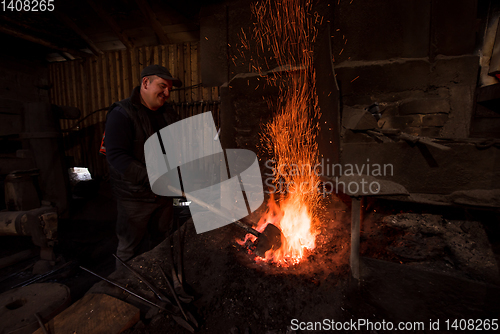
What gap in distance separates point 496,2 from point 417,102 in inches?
116

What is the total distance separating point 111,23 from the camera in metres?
5.54

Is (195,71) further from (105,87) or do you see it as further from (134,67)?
(105,87)

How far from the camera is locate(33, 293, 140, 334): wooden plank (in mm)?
1569

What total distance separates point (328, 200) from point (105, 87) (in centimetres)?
768

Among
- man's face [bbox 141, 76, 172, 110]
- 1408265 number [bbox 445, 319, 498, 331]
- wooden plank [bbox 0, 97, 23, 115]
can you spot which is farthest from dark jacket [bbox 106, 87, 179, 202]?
wooden plank [bbox 0, 97, 23, 115]

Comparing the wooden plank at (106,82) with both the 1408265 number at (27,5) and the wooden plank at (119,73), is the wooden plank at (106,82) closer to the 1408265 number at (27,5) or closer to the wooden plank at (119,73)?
the wooden plank at (119,73)

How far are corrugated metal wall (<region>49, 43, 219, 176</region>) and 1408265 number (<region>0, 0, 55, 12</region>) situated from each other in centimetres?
183

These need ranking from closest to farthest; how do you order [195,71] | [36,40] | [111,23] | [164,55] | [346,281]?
[346,281]
[111,23]
[36,40]
[195,71]
[164,55]

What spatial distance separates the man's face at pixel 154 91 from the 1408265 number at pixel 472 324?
12.1 feet

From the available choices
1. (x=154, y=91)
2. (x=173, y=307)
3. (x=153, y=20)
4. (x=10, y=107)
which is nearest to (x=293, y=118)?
(x=154, y=91)

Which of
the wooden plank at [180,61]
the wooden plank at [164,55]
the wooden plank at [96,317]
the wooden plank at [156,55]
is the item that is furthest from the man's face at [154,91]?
the wooden plank at [156,55]

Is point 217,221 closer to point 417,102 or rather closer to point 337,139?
point 337,139

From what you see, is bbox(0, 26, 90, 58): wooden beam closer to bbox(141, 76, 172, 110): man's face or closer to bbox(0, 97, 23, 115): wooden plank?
bbox(0, 97, 23, 115): wooden plank

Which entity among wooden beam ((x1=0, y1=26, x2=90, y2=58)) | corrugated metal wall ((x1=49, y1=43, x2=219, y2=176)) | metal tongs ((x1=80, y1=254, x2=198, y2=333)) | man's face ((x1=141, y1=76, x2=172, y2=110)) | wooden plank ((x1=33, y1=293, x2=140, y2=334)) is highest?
wooden beam ((x1=0, y1=26, x2=90, y2=58))
